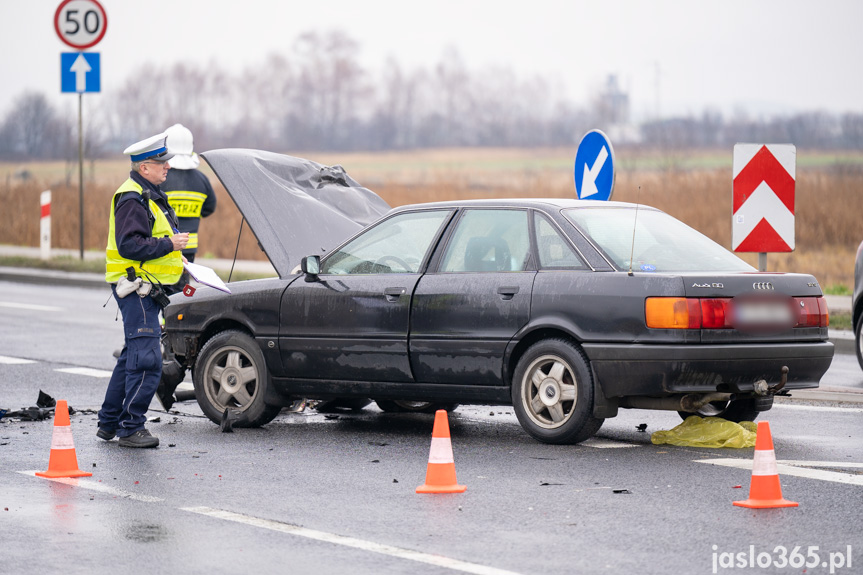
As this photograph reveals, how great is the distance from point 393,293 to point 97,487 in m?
2.30

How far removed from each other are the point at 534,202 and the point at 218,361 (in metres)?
2.40

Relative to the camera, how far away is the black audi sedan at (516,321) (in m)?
7.46

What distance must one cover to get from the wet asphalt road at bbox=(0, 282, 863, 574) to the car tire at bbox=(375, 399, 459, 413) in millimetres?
102

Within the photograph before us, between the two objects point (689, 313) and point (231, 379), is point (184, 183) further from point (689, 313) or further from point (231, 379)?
point (689, 313)

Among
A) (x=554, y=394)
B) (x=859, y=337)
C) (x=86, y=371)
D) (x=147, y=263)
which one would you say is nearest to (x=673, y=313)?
(x=554, y=394)

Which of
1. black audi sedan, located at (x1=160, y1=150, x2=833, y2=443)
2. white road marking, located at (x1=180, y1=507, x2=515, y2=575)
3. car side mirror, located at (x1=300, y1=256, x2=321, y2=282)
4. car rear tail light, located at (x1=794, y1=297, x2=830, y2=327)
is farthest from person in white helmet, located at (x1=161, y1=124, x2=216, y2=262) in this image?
white road marking, located at (x1=180, y1=507, x2=515, y2=575)

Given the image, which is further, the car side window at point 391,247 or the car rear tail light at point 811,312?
the car side window at point 391,247

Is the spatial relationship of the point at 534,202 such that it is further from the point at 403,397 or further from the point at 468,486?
the point at 468,486

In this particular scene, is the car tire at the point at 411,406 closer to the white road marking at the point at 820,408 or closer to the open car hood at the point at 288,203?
the open car hood at the point at 288,203

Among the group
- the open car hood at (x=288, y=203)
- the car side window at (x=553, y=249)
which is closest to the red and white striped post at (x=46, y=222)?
the open car hood at (x=288, y=203)

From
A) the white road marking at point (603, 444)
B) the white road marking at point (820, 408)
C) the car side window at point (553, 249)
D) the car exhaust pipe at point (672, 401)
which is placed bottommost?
the white road marking at point (820, 408)

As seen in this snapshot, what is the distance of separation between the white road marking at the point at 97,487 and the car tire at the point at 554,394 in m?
2.32

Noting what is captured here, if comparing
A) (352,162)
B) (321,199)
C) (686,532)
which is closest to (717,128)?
(352,162)

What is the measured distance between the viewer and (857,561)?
518cm
